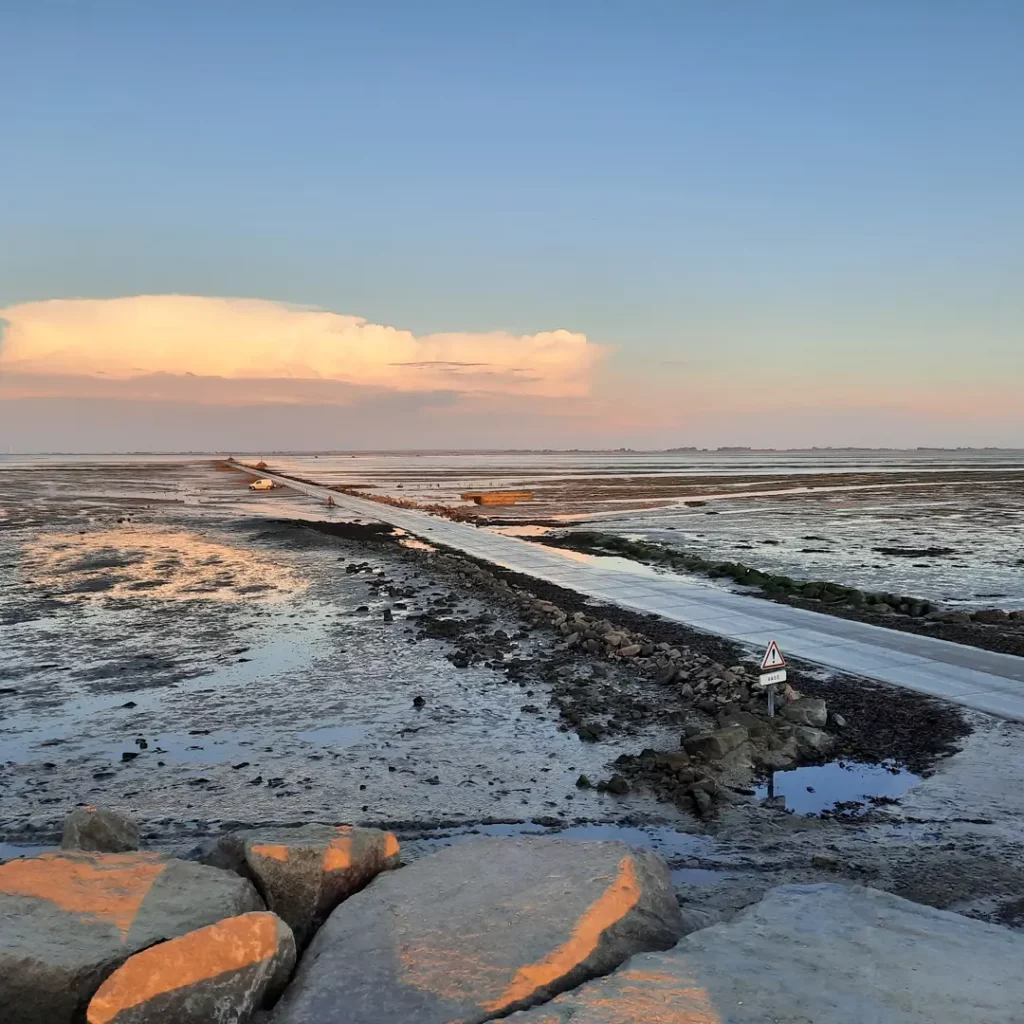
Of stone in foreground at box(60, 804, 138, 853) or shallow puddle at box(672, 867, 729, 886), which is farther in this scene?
shallow puddle at box(672, 867, 729, 886)

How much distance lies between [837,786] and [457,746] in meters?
4.16

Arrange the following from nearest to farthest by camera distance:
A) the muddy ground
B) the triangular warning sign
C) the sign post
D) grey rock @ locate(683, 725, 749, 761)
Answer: the muddy ground → grey rock @ locate(683, 725, 749, 761) → the sign post → the triangular warning sign

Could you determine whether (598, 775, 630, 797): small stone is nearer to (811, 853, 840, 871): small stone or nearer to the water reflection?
(811, 853, 840, 871): small stone

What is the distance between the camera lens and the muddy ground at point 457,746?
7480mm

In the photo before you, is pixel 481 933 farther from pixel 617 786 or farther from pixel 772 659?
pixel 772 659

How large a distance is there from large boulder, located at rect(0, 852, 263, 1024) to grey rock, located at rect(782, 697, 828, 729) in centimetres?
693

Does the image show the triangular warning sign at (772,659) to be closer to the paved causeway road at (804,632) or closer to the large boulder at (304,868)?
the paved causeway road at (804,632)

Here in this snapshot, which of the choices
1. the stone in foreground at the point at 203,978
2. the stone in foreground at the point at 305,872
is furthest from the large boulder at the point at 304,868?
the stone in foreground at the point at 203,978

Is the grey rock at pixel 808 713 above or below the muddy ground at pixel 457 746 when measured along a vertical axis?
above

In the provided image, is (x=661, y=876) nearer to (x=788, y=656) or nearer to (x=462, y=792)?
(x=462, y=792)

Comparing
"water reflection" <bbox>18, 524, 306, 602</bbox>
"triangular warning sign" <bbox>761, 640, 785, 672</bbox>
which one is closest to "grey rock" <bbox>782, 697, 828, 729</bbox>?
"triangular warning sign" <bbox>761, 640, 785, 672</bbox>

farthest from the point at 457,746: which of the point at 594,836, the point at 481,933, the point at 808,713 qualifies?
the point at 481,933

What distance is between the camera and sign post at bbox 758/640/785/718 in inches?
396

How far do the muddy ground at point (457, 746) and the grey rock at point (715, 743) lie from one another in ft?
0.91
